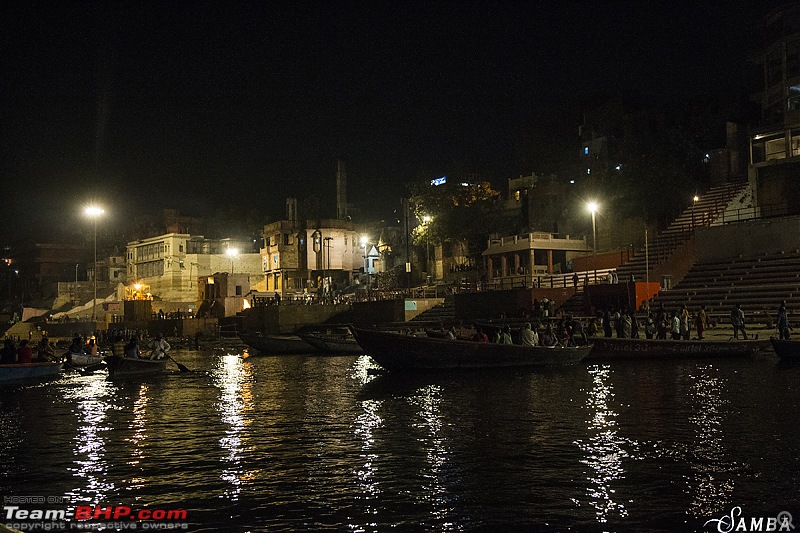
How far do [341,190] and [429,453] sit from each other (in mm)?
94328

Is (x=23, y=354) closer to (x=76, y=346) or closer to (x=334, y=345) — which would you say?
(x=76, y=346)

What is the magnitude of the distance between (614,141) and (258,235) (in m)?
53.5

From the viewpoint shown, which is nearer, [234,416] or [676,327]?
[234,416]

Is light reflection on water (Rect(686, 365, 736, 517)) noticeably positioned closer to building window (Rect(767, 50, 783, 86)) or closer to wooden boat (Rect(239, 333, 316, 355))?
wooden boat (Rect(239, 333, 316, 355))

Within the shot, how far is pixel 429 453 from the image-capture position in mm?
12367

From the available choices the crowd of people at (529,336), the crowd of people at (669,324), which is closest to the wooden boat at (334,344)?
the crowd of people at (529,336)

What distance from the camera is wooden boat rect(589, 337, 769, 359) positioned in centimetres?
2981

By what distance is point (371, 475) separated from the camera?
35.5 feet

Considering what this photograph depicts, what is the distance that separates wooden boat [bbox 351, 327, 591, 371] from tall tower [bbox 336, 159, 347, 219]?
7806 cm

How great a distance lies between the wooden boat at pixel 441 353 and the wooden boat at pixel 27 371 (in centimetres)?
1357

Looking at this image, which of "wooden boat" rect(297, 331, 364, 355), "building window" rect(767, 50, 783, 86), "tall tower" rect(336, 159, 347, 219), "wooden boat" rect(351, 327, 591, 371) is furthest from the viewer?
"tall tower" rect(336, 159, 347, 219)

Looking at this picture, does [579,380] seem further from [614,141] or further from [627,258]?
[614,141]

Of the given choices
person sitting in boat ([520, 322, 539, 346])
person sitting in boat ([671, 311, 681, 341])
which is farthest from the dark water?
person sitting in boat ([671, 311, 681, 341])

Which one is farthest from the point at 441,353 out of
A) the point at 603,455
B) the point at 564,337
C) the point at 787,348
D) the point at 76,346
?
the point at 76,346
